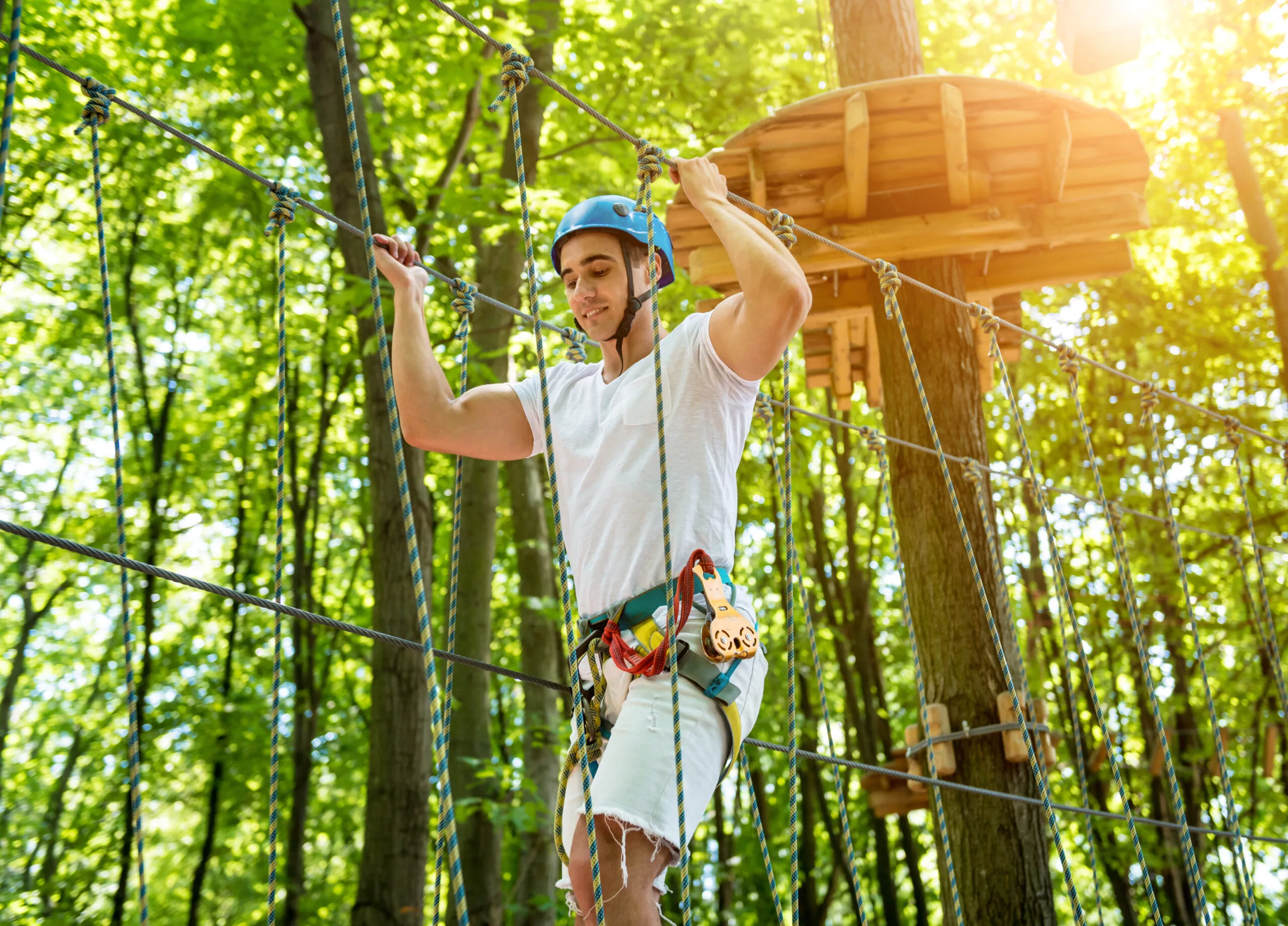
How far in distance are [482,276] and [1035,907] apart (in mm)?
5025

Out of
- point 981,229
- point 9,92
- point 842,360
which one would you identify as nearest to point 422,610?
point 9,92

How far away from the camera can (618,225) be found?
72.0 inches

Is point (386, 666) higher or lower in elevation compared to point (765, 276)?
higher

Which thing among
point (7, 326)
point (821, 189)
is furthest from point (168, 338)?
point (821, 189)

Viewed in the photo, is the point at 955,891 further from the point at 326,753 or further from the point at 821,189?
the point at 326,753

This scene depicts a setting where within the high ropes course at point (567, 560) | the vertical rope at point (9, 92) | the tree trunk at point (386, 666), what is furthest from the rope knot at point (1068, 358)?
the vertical rope at point (9, 92)

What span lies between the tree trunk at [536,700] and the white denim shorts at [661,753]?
461cm

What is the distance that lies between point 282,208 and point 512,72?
1.84 ft

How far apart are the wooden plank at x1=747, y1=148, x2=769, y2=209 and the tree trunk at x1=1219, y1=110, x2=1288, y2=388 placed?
4.48 meters

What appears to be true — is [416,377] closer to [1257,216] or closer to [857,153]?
[857,153]

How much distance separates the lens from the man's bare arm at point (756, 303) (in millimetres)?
1545

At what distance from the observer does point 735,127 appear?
21.7 feet

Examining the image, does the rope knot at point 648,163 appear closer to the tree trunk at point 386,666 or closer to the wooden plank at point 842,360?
the wooden plank at point 842,360

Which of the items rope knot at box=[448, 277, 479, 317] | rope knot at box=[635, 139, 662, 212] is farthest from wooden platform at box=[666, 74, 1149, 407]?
rope knot at box=[635, 139, 662, 212]
